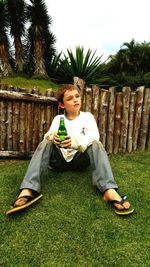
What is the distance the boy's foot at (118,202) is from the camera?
3133 millimetres

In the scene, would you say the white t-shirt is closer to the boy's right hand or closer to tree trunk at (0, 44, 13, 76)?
the boy's right hand

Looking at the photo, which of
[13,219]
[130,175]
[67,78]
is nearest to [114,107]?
[130,175]

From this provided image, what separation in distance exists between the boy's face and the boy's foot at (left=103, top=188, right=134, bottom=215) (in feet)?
3.81

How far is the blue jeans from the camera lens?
11.0ft

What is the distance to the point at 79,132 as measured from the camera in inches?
157

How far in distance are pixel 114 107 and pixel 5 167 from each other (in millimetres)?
1973

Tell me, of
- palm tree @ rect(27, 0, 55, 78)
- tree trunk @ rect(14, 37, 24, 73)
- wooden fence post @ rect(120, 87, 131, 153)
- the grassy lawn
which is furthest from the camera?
tree trunk @ rect(14, 37, 24, 73)

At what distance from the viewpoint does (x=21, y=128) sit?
526 cm

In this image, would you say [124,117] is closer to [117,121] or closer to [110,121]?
[117,121]

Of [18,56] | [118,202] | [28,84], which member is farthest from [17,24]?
[118,202]

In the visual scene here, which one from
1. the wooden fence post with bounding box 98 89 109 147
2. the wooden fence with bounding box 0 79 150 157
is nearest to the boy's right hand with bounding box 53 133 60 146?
the wooden fence with bounding box 0 79 150 157

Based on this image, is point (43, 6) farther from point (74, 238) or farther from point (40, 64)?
point (74, 238)

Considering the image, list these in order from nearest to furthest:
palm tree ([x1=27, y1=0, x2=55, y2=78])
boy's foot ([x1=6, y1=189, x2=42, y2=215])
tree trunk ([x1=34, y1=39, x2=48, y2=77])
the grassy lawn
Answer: the grassy lawn
boy's foot ([x1=6, y1=189, x2=42, y2=215])
tree trunk ([x1=34, y1=39, x2=48, y2=77])
palm tree ([x1=27, y1=0, x2=55, y2=78])

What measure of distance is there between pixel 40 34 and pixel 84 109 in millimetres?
13109
